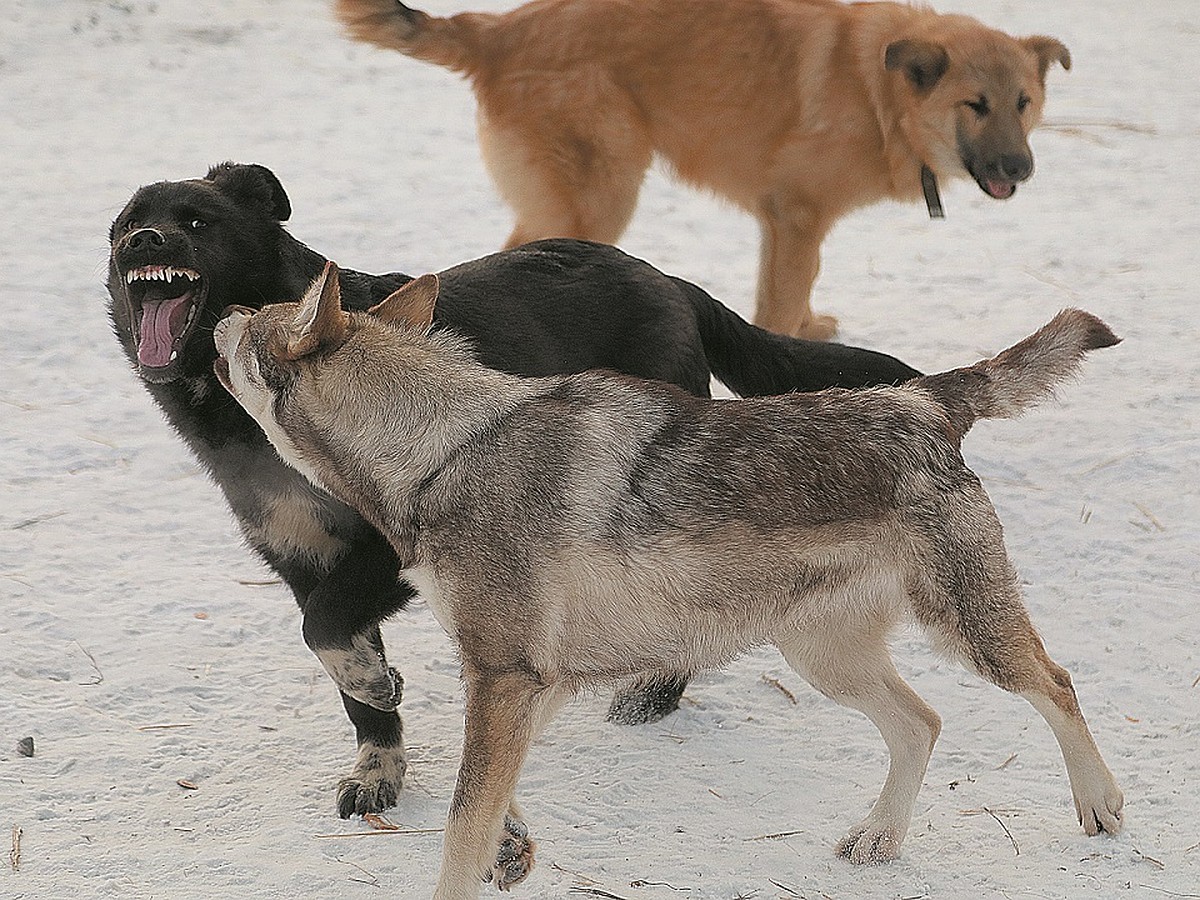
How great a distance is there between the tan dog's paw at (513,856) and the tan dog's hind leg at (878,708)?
0.87m

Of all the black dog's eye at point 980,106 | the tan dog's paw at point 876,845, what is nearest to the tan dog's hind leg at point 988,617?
the tan dog's paw at point 876,845

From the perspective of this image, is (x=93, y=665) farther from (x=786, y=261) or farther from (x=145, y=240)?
(x=786, y=261)

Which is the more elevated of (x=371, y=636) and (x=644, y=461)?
(x=644, y=461)

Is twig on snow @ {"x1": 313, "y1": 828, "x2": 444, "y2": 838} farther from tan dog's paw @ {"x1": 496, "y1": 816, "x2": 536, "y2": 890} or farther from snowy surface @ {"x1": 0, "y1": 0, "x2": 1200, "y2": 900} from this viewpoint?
tan dog's paw @ {"x1": 496, "y1": 816, "x2": 536, "y2": 890}

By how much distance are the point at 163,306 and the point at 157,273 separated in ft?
0.40

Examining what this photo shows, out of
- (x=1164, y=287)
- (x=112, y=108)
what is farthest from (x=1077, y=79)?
(x=112, y=108)

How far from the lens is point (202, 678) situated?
15.6ft

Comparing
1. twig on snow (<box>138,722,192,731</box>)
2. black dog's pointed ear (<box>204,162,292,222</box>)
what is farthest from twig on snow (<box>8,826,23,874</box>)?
black dog's pointed ear (<box>204,162,292,222</box>)

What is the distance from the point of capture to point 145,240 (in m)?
4.09

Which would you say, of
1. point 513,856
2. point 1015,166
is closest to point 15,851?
point 513,856

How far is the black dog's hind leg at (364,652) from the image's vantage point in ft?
12.9

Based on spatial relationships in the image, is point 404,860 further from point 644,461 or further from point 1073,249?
point 1073,249

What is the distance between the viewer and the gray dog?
3.42 m

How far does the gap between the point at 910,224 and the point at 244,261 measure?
604 centimetres
